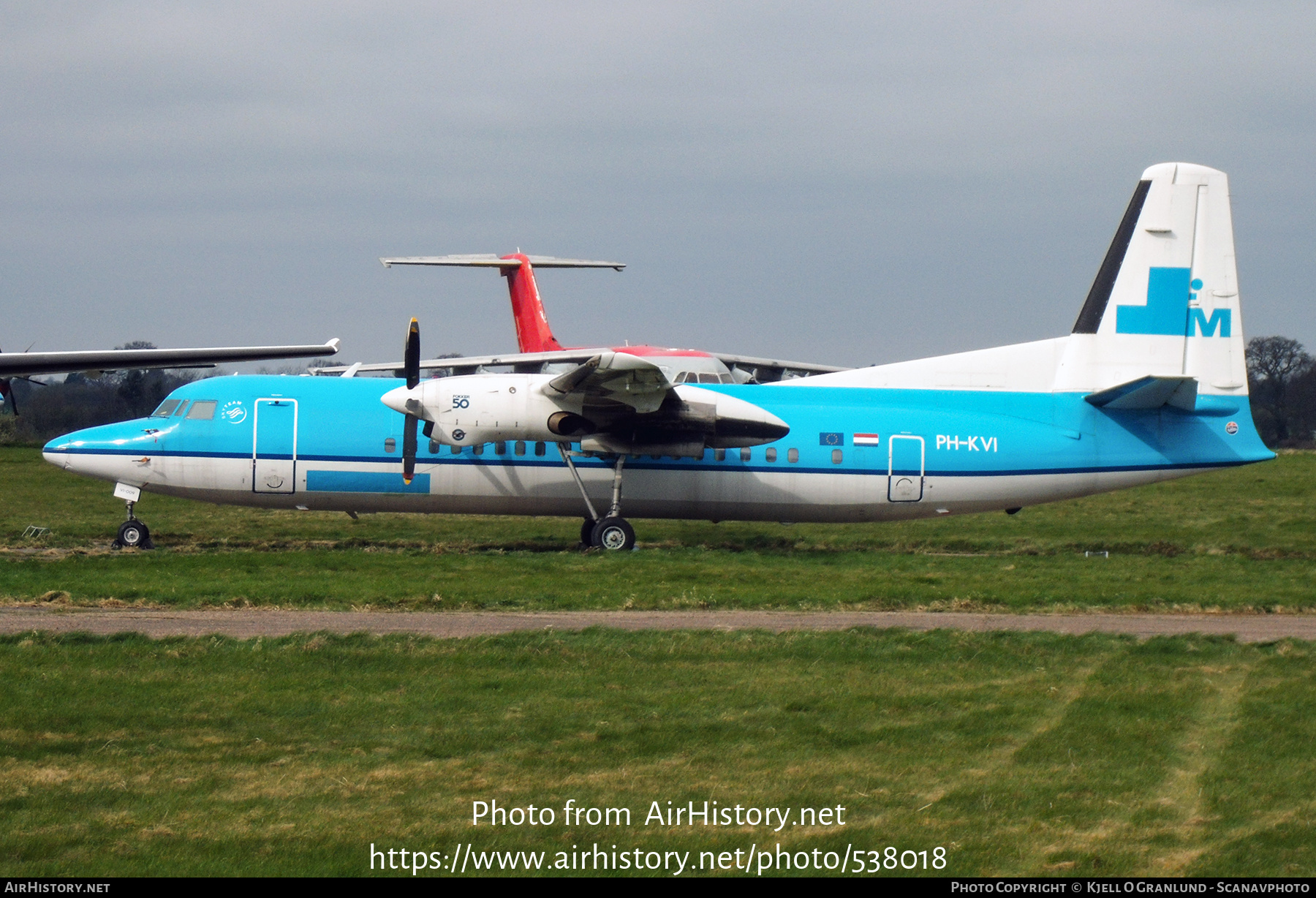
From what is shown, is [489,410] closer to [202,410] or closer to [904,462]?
[202,410]

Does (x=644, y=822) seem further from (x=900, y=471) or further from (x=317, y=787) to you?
(x=900, y=471)

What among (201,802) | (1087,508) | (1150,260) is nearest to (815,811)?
(201,802)

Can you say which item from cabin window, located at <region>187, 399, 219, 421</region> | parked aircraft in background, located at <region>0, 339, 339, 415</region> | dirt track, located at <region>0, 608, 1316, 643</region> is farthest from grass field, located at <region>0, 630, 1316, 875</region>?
cabin window, located at <region>187, 399, 219, 421</region>

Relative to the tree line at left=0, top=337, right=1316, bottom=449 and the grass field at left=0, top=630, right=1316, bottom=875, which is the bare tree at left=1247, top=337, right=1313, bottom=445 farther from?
the grass field at left=0, top=630, right=1316, bottom=875

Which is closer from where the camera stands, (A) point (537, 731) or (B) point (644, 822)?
(B) point (644, 822)

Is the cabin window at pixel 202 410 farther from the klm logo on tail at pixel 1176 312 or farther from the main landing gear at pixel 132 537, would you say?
the klm logo on tail at pixel 1176 312

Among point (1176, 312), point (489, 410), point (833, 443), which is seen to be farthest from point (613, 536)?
point (1176, 312)

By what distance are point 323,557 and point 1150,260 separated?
1471 centimetres

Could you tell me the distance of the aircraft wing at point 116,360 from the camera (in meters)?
8.42

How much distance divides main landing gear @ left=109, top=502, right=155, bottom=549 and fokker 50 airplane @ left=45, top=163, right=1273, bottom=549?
0.14 ft

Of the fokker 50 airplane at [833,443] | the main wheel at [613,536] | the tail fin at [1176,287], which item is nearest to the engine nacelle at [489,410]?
the fokker 50 airplane at [833,443]

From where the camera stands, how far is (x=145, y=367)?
30.9 feet
